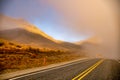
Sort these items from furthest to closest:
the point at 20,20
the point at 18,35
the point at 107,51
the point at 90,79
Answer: the point at 20,20 < the point at 107,51 < the point at 18,35 < the point at 90,79

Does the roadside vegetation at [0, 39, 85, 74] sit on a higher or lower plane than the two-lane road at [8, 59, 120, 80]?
higher

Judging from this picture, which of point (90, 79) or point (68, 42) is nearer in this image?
point (90, 79)

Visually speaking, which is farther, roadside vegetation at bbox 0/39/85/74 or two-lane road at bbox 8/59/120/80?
roadside vegetation at bbox 0/39/85/74

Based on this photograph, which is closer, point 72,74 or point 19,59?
point 72,74

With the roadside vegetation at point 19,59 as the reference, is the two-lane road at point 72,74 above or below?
below

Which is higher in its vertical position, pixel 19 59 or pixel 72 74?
pixel 19 59

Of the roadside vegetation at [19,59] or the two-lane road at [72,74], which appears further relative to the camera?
the roadside vegetation at [19,59]

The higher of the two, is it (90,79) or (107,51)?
(107,51)

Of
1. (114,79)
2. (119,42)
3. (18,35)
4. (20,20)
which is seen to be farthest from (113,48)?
(114,79)

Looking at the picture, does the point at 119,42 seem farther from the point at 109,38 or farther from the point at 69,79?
the point at 69,79

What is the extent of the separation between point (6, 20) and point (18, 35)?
186 feet

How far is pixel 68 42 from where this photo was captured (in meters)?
185

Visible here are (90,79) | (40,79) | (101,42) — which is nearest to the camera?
(40,79)

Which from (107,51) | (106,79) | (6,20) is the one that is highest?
(6,20)
